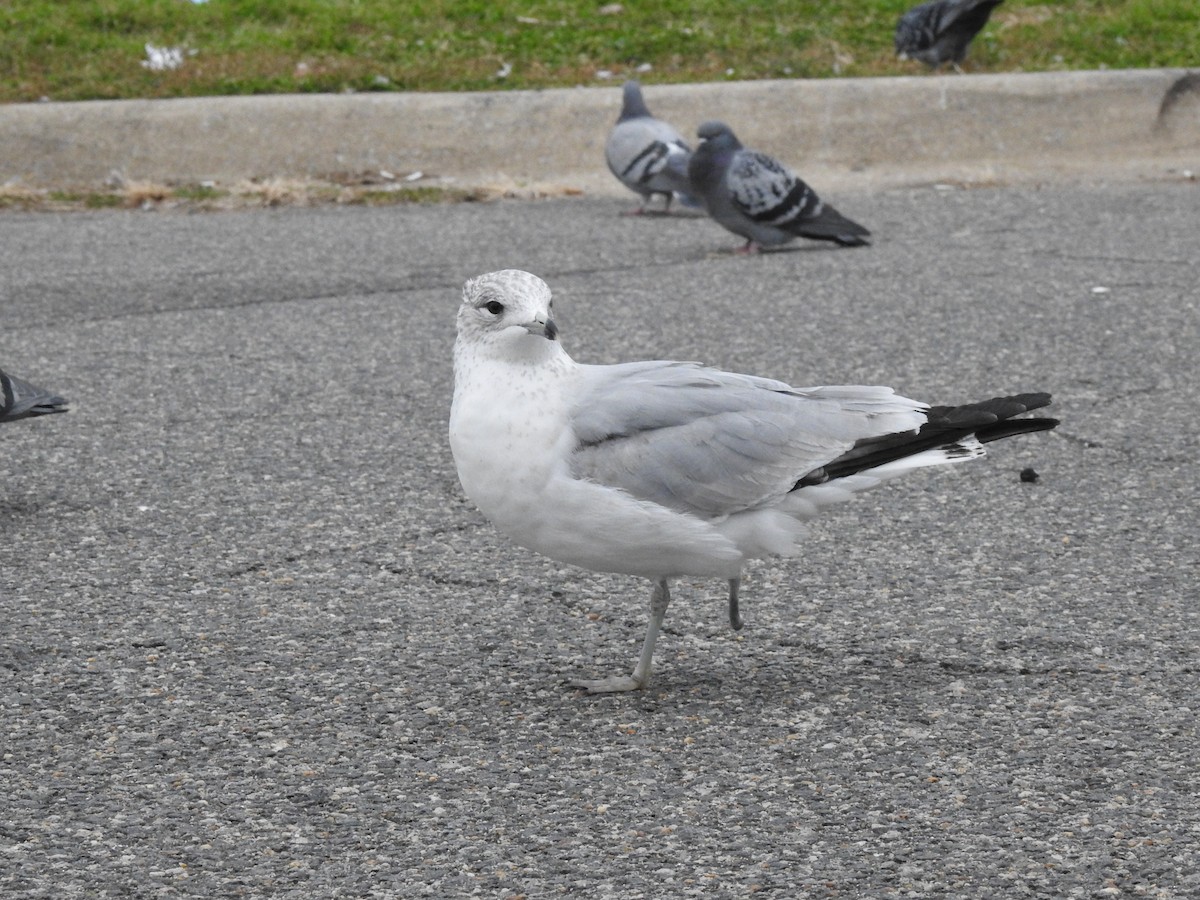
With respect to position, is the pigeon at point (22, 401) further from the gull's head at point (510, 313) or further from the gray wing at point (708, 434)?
the gray wing at point (708, 434)

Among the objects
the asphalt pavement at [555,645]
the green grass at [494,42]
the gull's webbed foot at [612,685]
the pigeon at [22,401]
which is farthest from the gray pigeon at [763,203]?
the gull's webbed foot at [612,685]

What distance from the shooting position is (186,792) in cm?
295

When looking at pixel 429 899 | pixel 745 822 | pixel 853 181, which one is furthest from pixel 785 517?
pixel 853 181

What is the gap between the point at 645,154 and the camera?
9875 mm

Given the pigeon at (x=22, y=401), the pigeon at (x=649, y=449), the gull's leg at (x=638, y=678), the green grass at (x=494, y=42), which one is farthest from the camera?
the green grass at (x=494, y=42)

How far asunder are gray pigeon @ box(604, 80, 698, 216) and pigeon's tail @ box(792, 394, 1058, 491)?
645 centimetres

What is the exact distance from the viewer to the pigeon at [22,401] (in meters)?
4.70

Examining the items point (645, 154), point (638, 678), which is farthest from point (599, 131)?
point (638, 678)

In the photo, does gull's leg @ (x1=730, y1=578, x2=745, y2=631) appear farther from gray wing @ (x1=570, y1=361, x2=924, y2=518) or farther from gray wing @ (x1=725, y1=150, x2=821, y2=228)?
gray wing @ (x1=725, y1=150, x2=821, y2=228)

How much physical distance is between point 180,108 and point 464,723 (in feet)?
27.8

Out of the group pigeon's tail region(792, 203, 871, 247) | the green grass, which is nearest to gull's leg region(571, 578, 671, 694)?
pigeon's tail region(792, 203, 871, 247)

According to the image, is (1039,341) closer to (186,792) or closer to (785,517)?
(785,517)

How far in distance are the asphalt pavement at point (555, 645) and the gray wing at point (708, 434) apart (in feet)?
1.52

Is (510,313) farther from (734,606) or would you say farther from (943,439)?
(943,439)
